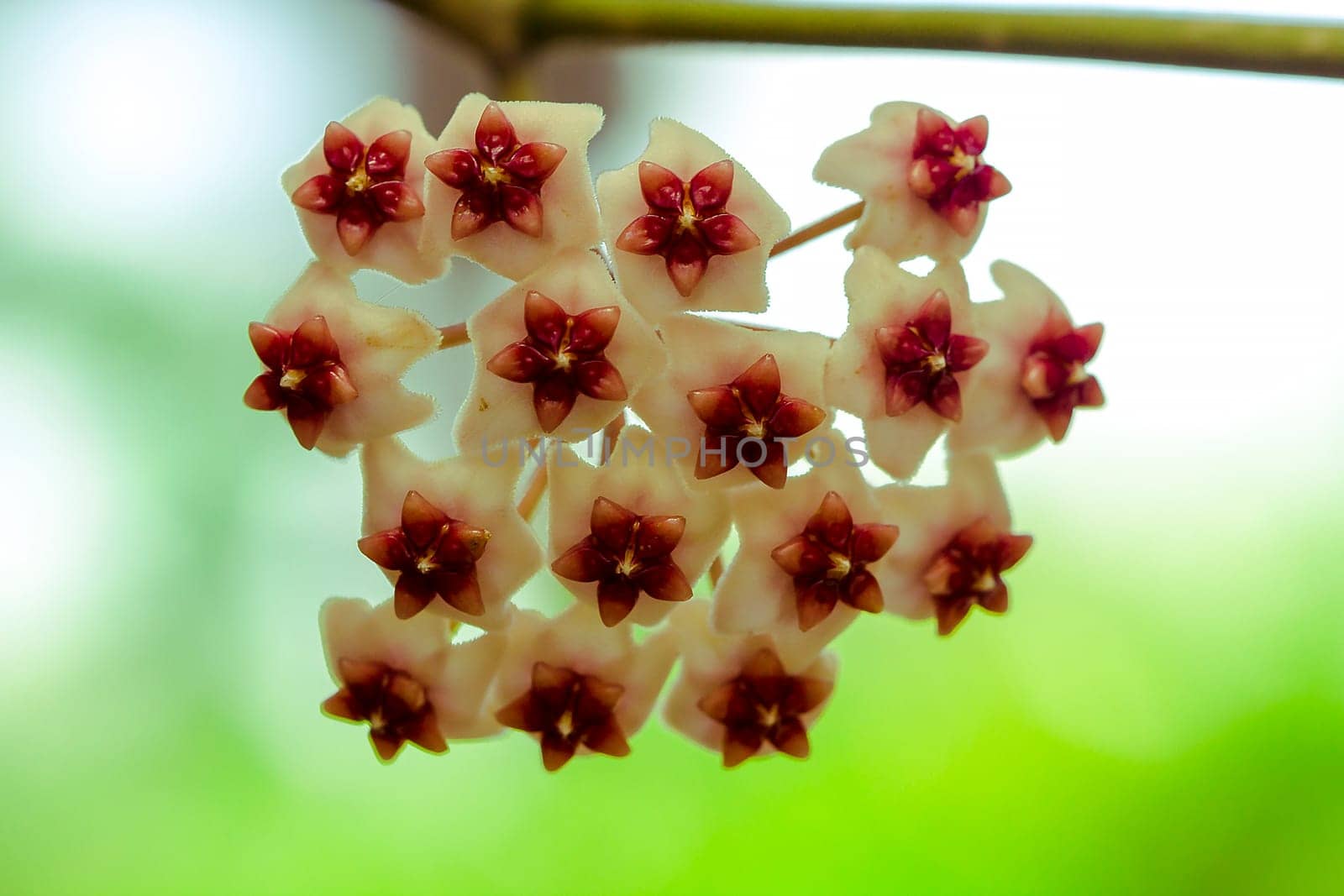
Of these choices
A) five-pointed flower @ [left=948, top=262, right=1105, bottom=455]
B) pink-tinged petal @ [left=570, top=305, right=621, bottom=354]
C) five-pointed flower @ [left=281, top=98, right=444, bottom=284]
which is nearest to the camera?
pink-tinged petal @ [left=570, top=305, right=621, bottom=354]

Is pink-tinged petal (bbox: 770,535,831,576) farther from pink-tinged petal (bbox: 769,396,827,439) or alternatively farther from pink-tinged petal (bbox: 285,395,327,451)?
pink-tinged petal (bbox: 285,395,327,451)

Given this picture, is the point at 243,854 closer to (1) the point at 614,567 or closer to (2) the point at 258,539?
(2) the point at 258,539

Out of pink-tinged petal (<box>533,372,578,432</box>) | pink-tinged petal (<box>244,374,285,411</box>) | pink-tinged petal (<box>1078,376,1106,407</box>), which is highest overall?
pink-tinged petal (<box>1078,376,1106,407</box>)

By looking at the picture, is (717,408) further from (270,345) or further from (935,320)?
(270,345)

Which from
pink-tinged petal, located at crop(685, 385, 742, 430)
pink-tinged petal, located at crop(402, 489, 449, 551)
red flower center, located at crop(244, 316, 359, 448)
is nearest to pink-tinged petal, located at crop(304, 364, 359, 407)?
red flower center, located at crop(244, 316, 359, 448)

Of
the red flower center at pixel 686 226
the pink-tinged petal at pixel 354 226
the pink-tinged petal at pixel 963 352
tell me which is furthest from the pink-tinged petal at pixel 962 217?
the pink-tinged petal at pixel 354 226
